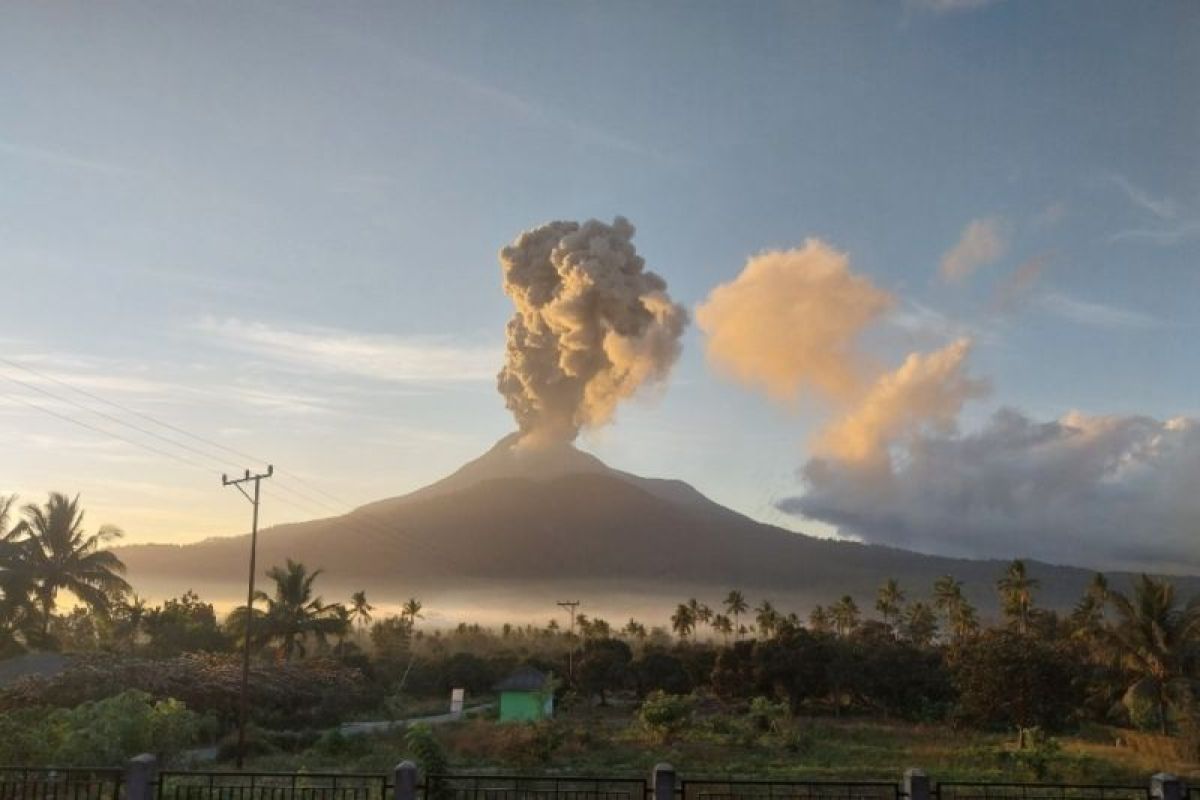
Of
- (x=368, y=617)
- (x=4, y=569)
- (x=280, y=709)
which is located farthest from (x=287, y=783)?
(x=368, y=617)

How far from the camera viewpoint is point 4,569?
5150 centimetres

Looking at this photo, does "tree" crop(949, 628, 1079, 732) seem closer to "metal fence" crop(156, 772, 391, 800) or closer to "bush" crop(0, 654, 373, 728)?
"metal fence" crop(156, 772, 391, 800)

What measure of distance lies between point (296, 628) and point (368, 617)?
36.1 metres

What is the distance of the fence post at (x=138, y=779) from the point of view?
650 inches

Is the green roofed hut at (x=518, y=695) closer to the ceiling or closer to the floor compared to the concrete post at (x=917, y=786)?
closer to the floor

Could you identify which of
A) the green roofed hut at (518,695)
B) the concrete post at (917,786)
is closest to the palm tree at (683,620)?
the green roofed hut at (518,695)

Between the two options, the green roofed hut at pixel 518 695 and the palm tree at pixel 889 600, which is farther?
the palm tree at pixel 889 600

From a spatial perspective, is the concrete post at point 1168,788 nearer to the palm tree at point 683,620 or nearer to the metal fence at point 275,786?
the metal fence at point 275,786

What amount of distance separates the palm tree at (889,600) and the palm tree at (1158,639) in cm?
5451

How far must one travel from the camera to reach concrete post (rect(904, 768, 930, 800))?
53.2 feet

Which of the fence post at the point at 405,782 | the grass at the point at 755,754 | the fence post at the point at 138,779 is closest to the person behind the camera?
the fence post at the point at 405,782

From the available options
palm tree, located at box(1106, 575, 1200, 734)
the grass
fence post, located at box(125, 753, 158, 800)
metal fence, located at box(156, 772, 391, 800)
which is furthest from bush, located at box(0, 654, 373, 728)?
palm tree, located at box(1106, 575, 1200, 734)

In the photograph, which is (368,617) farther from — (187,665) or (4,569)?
(187,665)

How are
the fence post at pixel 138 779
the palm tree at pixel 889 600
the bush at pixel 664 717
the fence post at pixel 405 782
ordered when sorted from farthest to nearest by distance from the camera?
the palm tree at pixel 889 600
the bush at pixel 664 717
the fence post at pixel 138 779
the fence post at pixel 405 782
